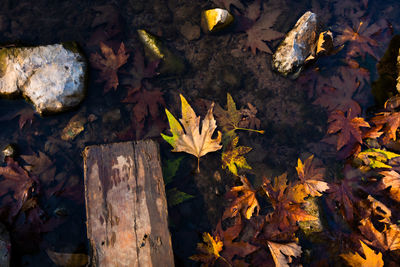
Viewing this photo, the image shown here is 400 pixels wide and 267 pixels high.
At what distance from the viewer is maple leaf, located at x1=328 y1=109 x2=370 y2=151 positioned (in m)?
2.68

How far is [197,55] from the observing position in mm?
3127

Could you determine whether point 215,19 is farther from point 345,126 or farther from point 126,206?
point 126,206

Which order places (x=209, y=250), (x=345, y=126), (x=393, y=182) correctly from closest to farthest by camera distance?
(x=209, y=250)
(x=393, y=182)
(x=345, y=126)

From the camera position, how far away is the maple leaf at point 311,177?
8.05ft

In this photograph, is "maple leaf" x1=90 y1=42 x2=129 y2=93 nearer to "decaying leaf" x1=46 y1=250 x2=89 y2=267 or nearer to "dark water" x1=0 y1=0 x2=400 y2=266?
"dark water" x1=0 y1=0 x2=400 y2=266

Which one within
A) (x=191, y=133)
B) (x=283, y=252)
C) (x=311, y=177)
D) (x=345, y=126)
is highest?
(x=191, y=133)

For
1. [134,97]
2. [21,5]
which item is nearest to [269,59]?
[134,97]

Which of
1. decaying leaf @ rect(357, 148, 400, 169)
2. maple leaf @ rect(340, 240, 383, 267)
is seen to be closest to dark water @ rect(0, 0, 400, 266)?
decaying leaf @ rect(357, 148, 400, 169)

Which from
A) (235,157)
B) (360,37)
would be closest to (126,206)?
(235,157)

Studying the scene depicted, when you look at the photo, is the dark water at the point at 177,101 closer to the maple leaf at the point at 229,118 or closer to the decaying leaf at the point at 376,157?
the maple leaf at the point at 229,118

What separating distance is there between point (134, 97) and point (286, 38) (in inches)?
75.3

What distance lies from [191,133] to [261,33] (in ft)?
5.43

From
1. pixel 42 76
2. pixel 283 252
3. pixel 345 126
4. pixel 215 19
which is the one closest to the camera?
pixel 283 252

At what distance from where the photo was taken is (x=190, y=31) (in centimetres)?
320
